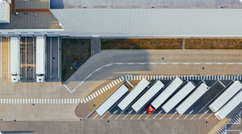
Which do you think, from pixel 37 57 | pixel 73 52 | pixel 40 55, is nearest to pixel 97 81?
pixel 73 52

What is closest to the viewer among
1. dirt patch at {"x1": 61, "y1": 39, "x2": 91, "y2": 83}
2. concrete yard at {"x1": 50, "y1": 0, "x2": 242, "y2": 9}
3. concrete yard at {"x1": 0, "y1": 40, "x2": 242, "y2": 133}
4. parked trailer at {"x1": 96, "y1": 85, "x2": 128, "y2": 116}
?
concrete yard at {"x1": 50, "y1": 0, "x2": 242, "y2": 9}

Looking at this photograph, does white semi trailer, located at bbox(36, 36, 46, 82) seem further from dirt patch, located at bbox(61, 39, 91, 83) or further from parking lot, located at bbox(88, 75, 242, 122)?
parking lot, located at bbox(88, 75, 242, 122)

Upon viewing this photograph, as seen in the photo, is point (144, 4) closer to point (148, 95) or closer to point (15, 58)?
Result: point (148, 95)

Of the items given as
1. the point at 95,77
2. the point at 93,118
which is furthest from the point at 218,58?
the point at 93,118

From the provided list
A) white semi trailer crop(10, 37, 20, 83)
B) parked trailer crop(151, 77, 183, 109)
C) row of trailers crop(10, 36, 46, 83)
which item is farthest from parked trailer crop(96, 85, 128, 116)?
white semi trailer crop(10, 37, 20, 83)

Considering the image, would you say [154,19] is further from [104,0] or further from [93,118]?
[93,118]

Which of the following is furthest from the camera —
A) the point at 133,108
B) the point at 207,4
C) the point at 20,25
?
the point at 133,108

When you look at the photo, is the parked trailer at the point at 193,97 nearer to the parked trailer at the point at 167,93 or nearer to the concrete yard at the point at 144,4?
the parked trailer at the point at 167,93
